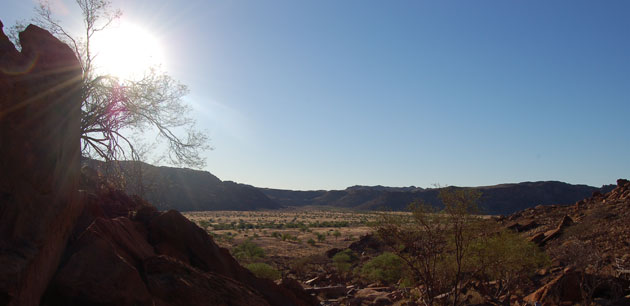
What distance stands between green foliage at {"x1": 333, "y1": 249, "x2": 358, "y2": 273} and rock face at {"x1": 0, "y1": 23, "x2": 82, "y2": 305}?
2011 cm

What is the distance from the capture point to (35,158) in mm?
4723

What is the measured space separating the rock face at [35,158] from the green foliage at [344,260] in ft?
66.0

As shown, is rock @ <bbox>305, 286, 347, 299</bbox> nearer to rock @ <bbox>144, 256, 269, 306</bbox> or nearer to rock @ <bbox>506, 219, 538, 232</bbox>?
rock @ <bbox>144, 256, 269, 306</bbox>

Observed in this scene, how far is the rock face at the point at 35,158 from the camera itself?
4.19m

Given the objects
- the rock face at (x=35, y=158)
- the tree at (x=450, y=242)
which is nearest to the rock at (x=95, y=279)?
the rock face at (x=35, y=158)

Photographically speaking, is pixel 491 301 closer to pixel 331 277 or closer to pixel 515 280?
pixel 515 280

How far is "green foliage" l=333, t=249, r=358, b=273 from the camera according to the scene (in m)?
24.5

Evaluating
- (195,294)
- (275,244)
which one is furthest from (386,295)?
(275,244)

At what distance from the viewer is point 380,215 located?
573 inches

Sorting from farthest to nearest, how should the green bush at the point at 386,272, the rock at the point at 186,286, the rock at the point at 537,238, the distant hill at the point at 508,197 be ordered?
the distant hill at the point at 508,197, the rock at the point at 537,238, the green bush at the point at 386,272, the rock at the point at 186,286

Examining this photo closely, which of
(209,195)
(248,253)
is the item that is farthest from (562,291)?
(209,195)

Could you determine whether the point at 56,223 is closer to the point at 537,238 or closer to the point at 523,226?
the point at 537,238

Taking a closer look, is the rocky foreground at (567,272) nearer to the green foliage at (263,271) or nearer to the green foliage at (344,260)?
the green foliage at (344,260)

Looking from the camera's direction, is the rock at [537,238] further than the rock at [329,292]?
Yes
